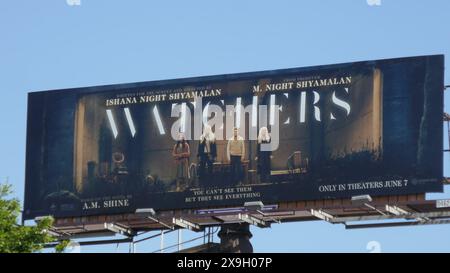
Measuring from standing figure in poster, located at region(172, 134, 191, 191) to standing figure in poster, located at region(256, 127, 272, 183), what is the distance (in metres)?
2.17

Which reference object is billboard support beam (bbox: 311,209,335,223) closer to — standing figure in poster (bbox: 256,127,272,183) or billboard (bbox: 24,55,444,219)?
billboard (bbox: 24,55,444,219)

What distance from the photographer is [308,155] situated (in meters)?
34.3

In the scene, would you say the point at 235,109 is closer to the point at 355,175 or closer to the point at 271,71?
the point at 271,71

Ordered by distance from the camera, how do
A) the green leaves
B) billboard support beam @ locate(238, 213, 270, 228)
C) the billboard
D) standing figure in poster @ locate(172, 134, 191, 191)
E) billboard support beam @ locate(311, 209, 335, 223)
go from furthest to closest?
standing figure in poster @ locate(172, 134, 191, 191) → billboard support beam @ locate(238, 213, 270, 228) → the billboard → billboard support beam @ locate(311, 209, 335, 223) → the green leaves

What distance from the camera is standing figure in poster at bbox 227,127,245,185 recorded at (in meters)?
35.0

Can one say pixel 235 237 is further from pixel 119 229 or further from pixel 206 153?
pixel 119 229

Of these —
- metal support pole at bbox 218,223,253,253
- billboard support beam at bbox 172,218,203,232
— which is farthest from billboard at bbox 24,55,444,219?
metal support pole at bbox 218,223,253,253

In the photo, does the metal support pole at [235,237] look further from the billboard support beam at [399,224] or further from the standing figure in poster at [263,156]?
the billboard support beam at [399,224]

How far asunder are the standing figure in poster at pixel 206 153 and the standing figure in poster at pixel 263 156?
1368 mm

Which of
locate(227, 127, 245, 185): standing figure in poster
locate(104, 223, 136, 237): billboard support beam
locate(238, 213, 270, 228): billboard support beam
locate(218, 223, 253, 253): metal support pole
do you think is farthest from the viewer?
locate(104, 223, 136, 237): billboard support beam

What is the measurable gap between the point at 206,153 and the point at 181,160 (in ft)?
2.56

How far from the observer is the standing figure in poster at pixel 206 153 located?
35.2 meters

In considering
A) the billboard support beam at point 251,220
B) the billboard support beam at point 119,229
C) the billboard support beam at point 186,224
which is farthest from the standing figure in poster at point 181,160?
the billboard support beam at point 251,220
